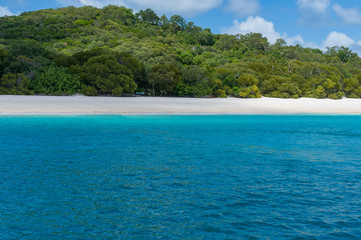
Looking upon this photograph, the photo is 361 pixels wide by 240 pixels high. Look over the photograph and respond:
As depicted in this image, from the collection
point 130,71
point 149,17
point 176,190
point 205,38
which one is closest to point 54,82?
point 130,71

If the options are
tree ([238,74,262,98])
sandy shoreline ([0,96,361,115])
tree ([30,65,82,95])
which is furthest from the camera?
tree ([238,74,262,98])

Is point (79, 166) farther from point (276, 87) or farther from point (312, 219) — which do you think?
point (276, 87)

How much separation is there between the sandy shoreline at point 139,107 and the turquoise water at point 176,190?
1417cm

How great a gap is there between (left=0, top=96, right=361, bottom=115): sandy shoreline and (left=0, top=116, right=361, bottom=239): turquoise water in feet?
46.5

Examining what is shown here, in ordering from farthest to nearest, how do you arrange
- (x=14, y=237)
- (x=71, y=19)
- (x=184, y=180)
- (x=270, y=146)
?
(x=71, y=19), (x=270, y=146), (x=184, y=180), (x=14, y=237)

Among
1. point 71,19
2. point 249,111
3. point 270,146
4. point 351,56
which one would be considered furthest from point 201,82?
point 351,56

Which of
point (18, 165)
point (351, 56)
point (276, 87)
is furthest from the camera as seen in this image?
point (351, 56)

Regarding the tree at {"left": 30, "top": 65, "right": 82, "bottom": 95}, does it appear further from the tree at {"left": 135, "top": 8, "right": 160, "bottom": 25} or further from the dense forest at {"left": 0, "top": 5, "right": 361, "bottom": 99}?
the tree at {"left": 135, "top": 8, "right": 160, "bottom": 25}

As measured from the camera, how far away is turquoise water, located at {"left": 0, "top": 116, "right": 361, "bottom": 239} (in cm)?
559

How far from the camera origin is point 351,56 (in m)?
105

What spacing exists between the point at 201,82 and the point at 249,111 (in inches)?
430

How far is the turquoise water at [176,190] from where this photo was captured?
5.59 metres

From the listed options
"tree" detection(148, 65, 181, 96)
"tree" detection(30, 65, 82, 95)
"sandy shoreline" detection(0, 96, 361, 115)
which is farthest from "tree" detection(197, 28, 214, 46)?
"tree" detection(30, 65, 82, 95)

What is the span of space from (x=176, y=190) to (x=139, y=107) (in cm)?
2351
